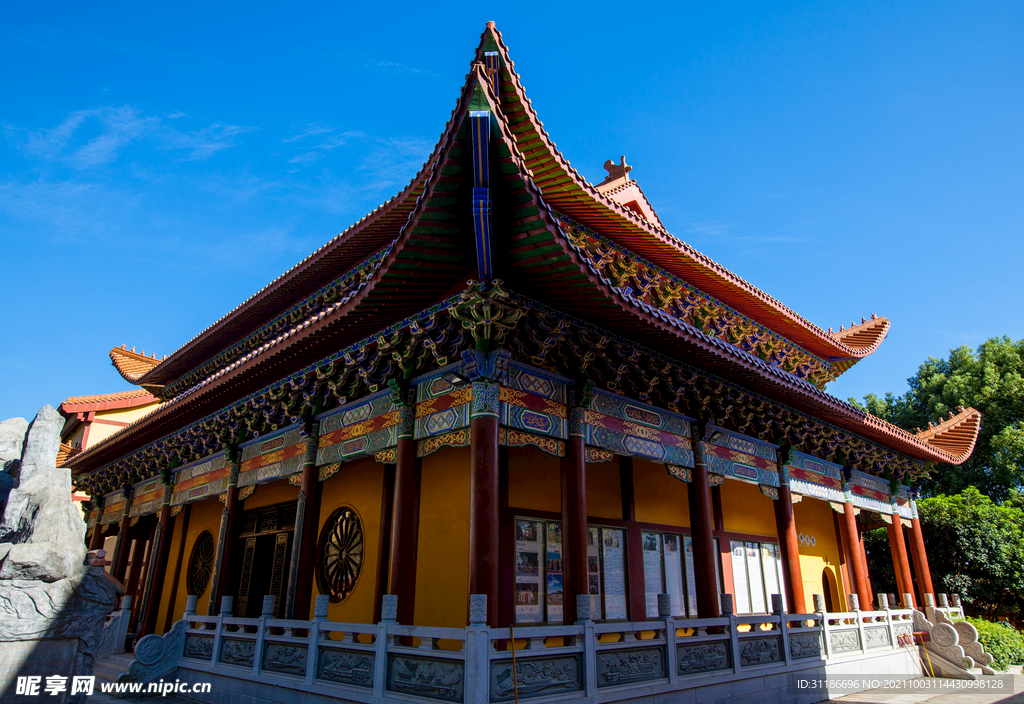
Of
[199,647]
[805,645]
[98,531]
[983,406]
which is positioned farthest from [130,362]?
[983,406]

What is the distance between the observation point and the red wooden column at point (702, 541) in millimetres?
7984

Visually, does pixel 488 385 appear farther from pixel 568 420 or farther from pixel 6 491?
pixel 6 491

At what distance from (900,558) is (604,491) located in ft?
26.4

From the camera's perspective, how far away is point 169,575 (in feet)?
42.9

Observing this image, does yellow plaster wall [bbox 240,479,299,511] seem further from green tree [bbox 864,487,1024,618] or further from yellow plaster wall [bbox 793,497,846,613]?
green tree [bbox 864,487,1024,618]

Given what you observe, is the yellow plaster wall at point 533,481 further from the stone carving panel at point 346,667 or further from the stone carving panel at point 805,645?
the stone carving panel at point 805,645

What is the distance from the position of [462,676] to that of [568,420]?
308cm

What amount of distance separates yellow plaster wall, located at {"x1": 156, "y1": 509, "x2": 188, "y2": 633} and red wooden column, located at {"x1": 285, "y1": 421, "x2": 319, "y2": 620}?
4.77 metres

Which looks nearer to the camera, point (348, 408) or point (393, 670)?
point (393, 670)

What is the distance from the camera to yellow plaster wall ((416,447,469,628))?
721cm

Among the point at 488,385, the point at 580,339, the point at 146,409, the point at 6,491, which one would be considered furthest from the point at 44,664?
the point at 146,409

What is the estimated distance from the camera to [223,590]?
9578 millimetres

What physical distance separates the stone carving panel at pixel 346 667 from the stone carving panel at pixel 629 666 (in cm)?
215


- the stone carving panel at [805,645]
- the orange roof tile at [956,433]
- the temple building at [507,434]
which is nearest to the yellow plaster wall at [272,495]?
the temple building at [507,434]
